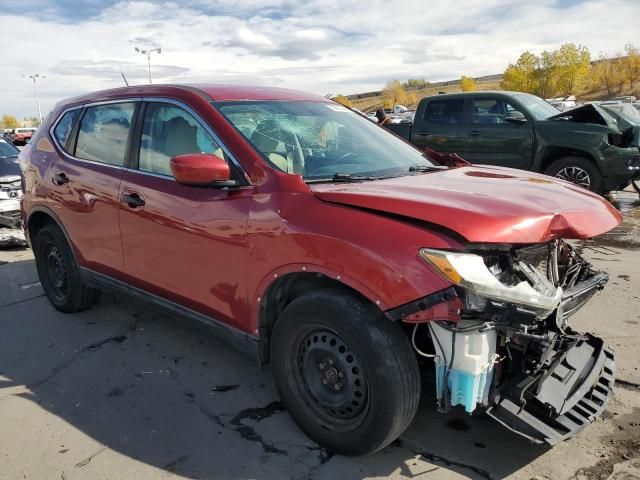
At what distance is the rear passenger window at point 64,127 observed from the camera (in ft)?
14.6

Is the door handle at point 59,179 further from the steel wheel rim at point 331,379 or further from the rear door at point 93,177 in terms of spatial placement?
the steel wheel rim at point 331,379

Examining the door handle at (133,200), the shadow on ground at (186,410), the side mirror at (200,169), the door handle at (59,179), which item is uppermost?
the side mirror at (200,169)

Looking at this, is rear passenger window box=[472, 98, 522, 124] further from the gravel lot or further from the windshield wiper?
the windshield wiper

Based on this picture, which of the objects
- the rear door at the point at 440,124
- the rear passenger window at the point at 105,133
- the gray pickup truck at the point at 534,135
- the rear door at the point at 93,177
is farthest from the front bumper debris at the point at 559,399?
the rear door at the point at 440,124

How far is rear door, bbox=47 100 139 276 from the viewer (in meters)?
3.81

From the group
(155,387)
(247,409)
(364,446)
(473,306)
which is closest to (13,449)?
(155,387)

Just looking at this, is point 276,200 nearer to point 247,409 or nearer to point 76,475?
point 247,409

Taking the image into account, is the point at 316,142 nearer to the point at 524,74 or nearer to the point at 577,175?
the point at 577,175

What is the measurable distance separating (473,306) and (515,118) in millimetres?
8122

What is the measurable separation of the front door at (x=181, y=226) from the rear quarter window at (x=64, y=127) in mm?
1133

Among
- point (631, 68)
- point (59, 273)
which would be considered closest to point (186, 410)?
point (59, 273)

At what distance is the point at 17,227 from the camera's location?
7.70m

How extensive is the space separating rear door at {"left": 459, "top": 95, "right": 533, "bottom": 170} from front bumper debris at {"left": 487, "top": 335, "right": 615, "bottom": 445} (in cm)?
724

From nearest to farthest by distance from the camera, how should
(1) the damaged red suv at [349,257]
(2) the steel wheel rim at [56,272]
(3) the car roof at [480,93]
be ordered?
(1) the damaged red suv at [349,257]
(2) the steel wheel rim at [56,272]
(3) the car roof at [480,93]
